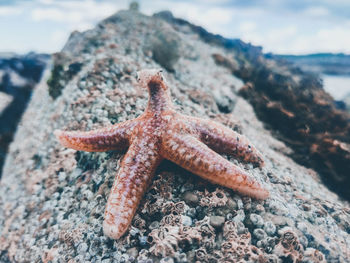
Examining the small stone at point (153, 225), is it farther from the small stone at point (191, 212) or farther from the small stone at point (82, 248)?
the small stone at point (82, 248)

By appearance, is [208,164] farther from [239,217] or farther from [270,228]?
[270,228]

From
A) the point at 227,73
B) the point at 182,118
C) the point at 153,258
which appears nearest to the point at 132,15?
the point at 227,73

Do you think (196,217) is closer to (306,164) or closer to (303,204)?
(303,204)

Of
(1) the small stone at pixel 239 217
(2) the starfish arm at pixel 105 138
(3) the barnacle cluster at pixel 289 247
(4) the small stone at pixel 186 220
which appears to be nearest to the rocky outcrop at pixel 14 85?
(2) the starfish arm at pixel 105 138

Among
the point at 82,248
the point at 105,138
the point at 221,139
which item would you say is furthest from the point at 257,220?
the point at 105,138

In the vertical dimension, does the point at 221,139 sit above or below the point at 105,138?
above
